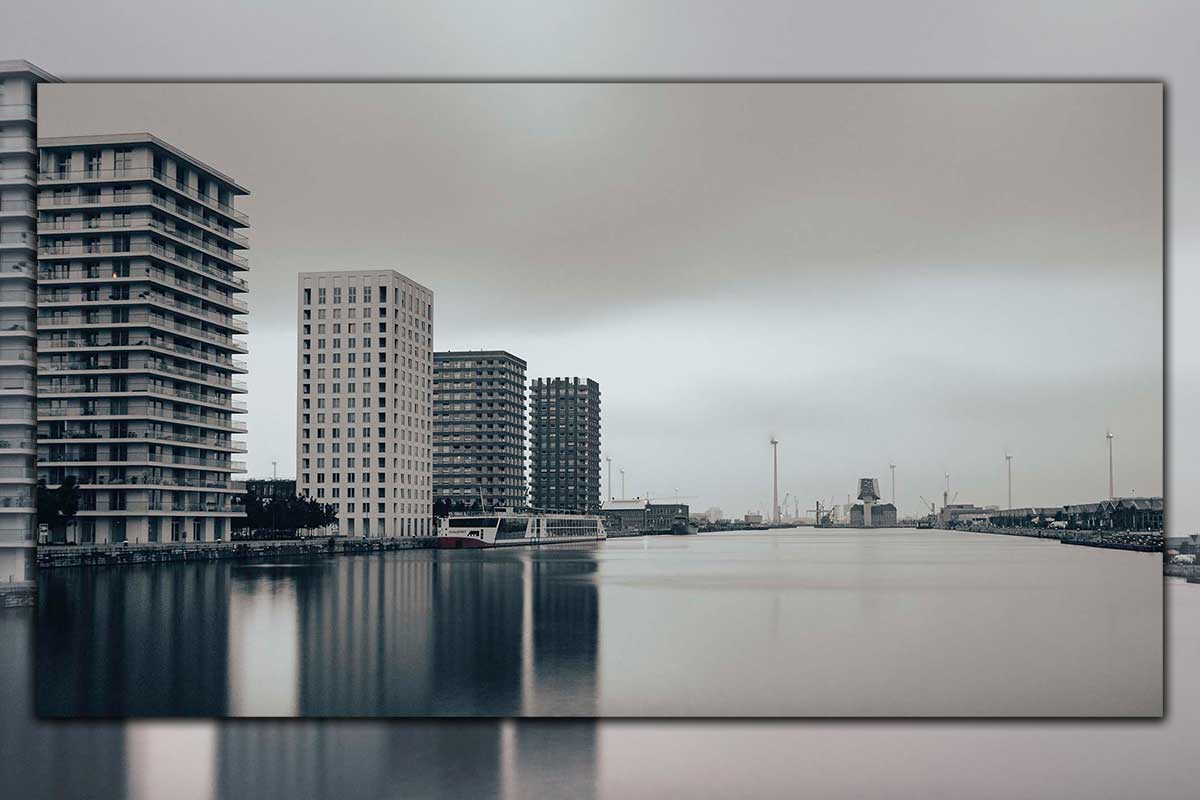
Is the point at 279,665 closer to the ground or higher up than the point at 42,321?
closer to the ground

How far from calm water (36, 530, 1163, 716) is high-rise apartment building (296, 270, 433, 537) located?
2.67 metres

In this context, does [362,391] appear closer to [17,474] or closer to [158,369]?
[17,474]

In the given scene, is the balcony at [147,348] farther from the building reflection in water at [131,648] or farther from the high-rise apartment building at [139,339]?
the building reflection in water at [131,648]

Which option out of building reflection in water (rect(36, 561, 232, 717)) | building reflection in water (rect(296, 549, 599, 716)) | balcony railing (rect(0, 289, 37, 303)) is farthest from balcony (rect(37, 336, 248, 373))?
balcony railing (rect(0, 289, 37, 303))

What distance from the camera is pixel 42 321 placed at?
121ft

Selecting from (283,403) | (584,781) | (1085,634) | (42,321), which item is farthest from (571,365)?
(42,321)

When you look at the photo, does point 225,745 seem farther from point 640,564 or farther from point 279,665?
point 640,564

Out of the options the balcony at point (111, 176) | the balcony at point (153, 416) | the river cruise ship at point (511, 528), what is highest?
the balcony at point (111, 176)

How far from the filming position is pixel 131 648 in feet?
66.0

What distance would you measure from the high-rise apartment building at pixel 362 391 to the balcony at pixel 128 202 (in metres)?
17.5

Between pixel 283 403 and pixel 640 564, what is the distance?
36.8m

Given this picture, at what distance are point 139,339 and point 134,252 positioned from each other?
4.39 m

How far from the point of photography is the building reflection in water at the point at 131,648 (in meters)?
15.2

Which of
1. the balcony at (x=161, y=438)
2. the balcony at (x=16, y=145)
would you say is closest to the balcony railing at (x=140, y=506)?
the balcony at (x=161, y=438)
